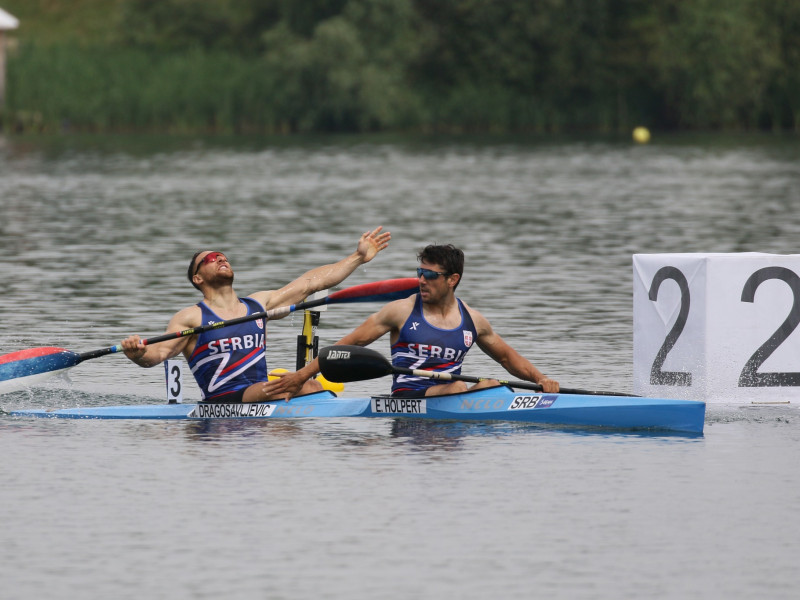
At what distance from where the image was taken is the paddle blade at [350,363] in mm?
12336

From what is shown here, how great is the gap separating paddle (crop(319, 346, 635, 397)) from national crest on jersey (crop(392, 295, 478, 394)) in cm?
19

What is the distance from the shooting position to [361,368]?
489 inches

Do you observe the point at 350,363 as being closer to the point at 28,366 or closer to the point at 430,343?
the point at 430,343

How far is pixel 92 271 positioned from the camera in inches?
952

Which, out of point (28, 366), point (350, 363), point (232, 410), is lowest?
point (232, 410)

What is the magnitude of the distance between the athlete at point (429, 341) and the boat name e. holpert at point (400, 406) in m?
0.09

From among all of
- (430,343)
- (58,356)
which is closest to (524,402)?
(430,343)

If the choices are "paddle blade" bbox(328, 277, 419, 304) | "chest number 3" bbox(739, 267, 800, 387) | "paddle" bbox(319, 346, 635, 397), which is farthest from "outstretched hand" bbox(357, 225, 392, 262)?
"chest number 3" bbox(739, 267, 800, 387)

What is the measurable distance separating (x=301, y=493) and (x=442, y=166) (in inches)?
1816

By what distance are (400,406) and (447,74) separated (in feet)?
274

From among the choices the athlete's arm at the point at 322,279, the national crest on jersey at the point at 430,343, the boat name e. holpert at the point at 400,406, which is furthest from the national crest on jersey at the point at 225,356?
the national crest on jersey at the point at 430,343

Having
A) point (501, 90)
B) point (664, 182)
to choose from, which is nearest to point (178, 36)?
point (501, 90)

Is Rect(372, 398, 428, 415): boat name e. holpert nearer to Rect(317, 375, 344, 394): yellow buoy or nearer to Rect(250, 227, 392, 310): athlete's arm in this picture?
Rect(317, 375, 344, 394): yellow buoy

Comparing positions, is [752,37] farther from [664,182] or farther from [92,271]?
[92,271]
